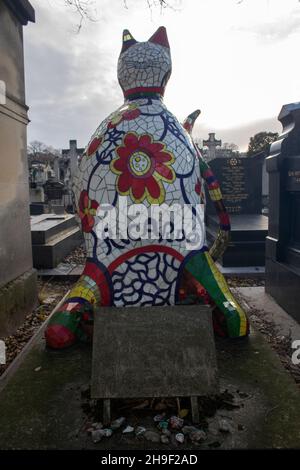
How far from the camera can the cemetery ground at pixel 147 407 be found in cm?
215

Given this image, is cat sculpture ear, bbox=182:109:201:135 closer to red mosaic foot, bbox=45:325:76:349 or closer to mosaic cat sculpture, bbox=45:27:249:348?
mosaic cat sculpture, bbox=45:27:249:348

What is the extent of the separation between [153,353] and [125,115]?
6.98 ft

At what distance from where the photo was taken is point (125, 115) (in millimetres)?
3494

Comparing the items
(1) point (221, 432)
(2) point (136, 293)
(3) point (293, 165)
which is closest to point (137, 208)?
(2) point (136, 293)

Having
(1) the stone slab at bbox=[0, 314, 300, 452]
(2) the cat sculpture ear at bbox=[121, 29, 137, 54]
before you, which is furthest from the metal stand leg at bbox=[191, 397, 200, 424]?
(2) the cat sculpture ear at bbox=[121, 29, 137, 54]

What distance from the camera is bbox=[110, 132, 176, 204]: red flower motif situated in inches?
126

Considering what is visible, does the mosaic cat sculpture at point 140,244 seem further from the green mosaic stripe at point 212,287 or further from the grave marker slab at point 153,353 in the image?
the grave marker slab at point 153,353

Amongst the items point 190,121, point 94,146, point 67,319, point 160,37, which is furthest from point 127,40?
point 67,319

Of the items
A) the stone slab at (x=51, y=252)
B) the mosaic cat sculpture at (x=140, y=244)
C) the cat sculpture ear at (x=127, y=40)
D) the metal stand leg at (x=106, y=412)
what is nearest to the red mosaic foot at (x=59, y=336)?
the mosaic cat sculpture at (x=140, y=244)

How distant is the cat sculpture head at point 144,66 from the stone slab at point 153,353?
2.19 metres

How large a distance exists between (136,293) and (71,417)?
3.66 feet

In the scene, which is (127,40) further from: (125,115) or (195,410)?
(195,410)
